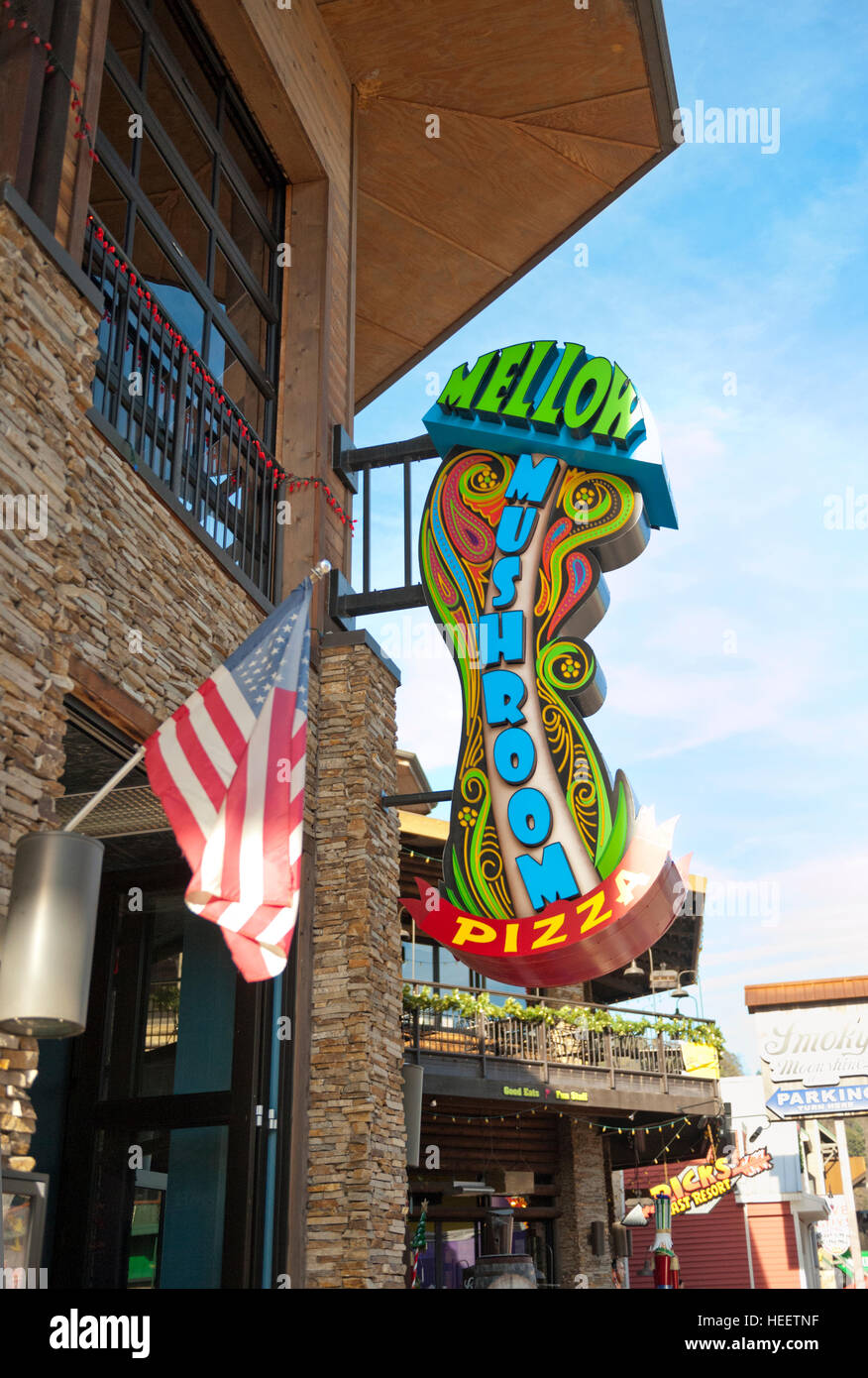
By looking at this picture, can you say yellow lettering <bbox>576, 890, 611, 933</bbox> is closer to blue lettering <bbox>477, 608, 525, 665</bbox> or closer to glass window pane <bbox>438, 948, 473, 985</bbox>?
blue lettering <bbox>477, 608, 525, 665</bbox>

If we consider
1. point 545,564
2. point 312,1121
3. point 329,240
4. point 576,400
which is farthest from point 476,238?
point 312,1121

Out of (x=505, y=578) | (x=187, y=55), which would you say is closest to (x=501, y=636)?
(x=505, y=578)

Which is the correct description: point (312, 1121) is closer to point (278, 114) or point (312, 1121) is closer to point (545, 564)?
point (545, 564)

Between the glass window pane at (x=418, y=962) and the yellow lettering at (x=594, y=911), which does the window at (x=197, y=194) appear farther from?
the glass window pane at (x=418, y=962)

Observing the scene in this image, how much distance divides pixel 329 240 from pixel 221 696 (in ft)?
23.8

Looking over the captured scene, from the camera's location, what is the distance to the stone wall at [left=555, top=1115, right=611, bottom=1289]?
1869 cm

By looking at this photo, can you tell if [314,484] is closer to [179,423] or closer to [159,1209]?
[179,423]

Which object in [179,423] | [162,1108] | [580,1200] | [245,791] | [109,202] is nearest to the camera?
[245,791]

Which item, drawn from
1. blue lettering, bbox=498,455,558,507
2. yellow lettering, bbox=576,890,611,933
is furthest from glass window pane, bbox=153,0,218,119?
yellow lettering, bbox=576,890,611,933

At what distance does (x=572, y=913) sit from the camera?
7504 millimetres

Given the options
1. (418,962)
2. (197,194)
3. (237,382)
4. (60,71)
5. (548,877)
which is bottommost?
(548,877)

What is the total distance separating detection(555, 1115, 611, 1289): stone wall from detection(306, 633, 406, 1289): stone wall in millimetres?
11498

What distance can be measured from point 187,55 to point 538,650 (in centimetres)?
587

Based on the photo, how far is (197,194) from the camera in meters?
9.32
